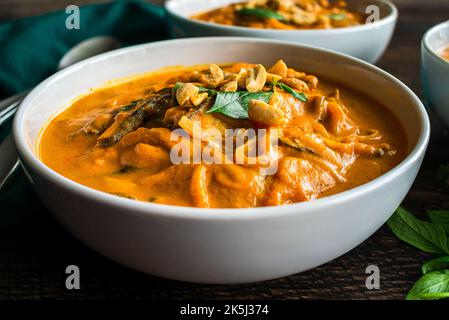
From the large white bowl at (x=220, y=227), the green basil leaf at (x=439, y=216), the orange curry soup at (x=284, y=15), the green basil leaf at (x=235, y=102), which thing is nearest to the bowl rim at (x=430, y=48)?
the large white bowl at (x=220, y=227)

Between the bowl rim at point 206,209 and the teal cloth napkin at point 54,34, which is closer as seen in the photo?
the bowl rim at point 206,209

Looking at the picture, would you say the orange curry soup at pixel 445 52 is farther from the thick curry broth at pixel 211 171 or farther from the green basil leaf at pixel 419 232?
the green basil leaf at pixel 419 232

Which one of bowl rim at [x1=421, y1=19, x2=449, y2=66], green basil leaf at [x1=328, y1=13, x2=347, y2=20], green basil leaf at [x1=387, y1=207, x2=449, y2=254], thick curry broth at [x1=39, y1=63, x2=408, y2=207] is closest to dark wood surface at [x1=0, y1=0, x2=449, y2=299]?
green basil leaf at [x1=387, y1=207, x2=449, y2=254]

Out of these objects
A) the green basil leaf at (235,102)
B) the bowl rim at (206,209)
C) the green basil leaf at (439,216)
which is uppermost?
the green basil leaf at (235,102)

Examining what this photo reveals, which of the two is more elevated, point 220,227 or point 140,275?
point 220,227

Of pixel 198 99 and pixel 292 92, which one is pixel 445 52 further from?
pixel 198 99

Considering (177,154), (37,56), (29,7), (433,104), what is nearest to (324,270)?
(177,154)

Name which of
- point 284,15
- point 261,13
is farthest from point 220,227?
point 284,15

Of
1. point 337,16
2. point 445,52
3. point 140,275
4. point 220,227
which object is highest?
point 220,227
